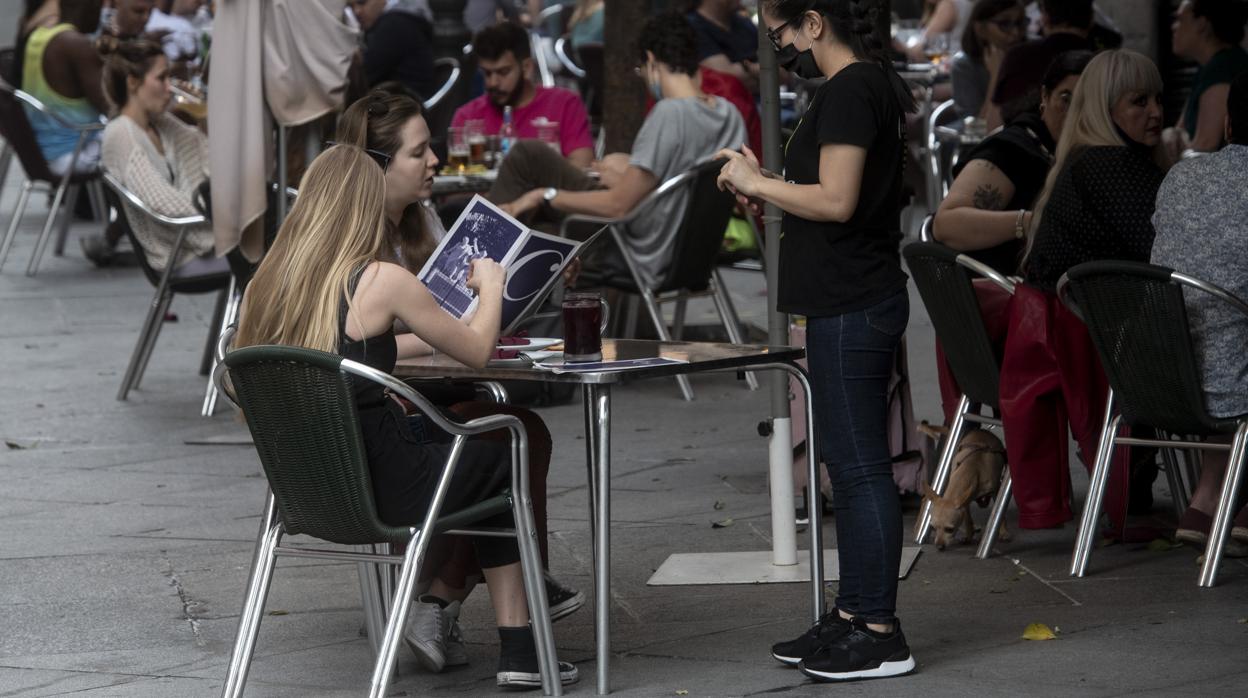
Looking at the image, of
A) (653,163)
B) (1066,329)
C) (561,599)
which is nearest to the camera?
(561,599)

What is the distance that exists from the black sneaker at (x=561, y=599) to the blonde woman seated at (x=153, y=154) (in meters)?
3.69

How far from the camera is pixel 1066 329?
16.8ft

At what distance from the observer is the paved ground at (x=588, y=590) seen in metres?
4.16

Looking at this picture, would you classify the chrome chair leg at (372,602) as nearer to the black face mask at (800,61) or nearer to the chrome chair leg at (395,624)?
the chrome chair leg at (395,624)

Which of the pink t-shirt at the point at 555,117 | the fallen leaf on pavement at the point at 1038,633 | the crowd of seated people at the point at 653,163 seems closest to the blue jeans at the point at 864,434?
the fallen leaf on pavement at the point at 1038,633

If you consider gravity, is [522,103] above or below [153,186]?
above

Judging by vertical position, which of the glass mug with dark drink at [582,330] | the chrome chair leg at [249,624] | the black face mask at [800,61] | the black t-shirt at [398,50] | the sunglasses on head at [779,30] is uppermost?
the sunglasses on head at [779,30]

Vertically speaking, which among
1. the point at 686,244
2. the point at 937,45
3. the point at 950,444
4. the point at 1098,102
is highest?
the point at 1098,102

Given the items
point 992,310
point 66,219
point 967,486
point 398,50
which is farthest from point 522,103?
point 66,219

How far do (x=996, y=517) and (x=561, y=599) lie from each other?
141cm

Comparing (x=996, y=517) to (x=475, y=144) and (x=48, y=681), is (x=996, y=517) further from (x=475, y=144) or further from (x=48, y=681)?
(x=475, y=144)

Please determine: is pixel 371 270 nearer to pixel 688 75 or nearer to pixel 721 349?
pixel 721 349

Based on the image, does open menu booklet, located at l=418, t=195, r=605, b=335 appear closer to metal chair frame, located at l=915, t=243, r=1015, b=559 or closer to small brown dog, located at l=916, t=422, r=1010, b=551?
metal chair frame, located at l=915, t=243, r=1015, b=559

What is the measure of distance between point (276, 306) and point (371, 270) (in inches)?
8.5
